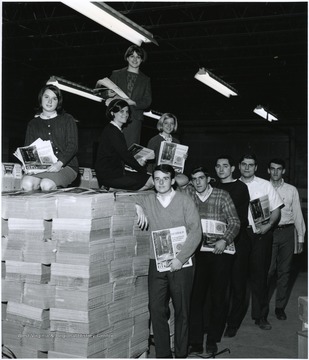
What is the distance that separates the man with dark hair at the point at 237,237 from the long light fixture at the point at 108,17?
7.55ft

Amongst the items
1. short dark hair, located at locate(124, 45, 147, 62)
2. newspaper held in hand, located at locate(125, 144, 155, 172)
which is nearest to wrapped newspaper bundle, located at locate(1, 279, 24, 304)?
newspaper held in hand, located at locate(125, 144, 155, 172)

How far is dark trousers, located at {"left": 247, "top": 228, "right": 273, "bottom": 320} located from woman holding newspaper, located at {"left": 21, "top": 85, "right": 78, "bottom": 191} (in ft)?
8.47

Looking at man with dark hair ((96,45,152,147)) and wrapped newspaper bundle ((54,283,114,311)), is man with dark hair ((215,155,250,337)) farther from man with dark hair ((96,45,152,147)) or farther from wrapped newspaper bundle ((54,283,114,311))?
wrapped newspaper bundle ((54,283,114,311))

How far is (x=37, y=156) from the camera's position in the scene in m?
4.69

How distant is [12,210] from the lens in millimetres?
4168

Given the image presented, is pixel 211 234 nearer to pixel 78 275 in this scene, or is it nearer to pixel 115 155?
pixel 115 155

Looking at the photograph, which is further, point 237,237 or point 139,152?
point 237,237

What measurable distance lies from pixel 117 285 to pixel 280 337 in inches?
98.0

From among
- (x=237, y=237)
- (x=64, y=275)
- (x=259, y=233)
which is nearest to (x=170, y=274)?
(x=64, y=275)

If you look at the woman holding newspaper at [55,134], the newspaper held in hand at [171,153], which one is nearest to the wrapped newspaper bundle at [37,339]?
the woman holding newspaper at [55,134]

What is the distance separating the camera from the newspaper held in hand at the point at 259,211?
6.02m

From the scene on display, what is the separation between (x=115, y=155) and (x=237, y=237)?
1814mm

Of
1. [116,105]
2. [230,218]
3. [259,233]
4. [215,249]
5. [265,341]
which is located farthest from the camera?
[259,233]

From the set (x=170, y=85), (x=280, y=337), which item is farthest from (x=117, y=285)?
(x=170, y=85)
